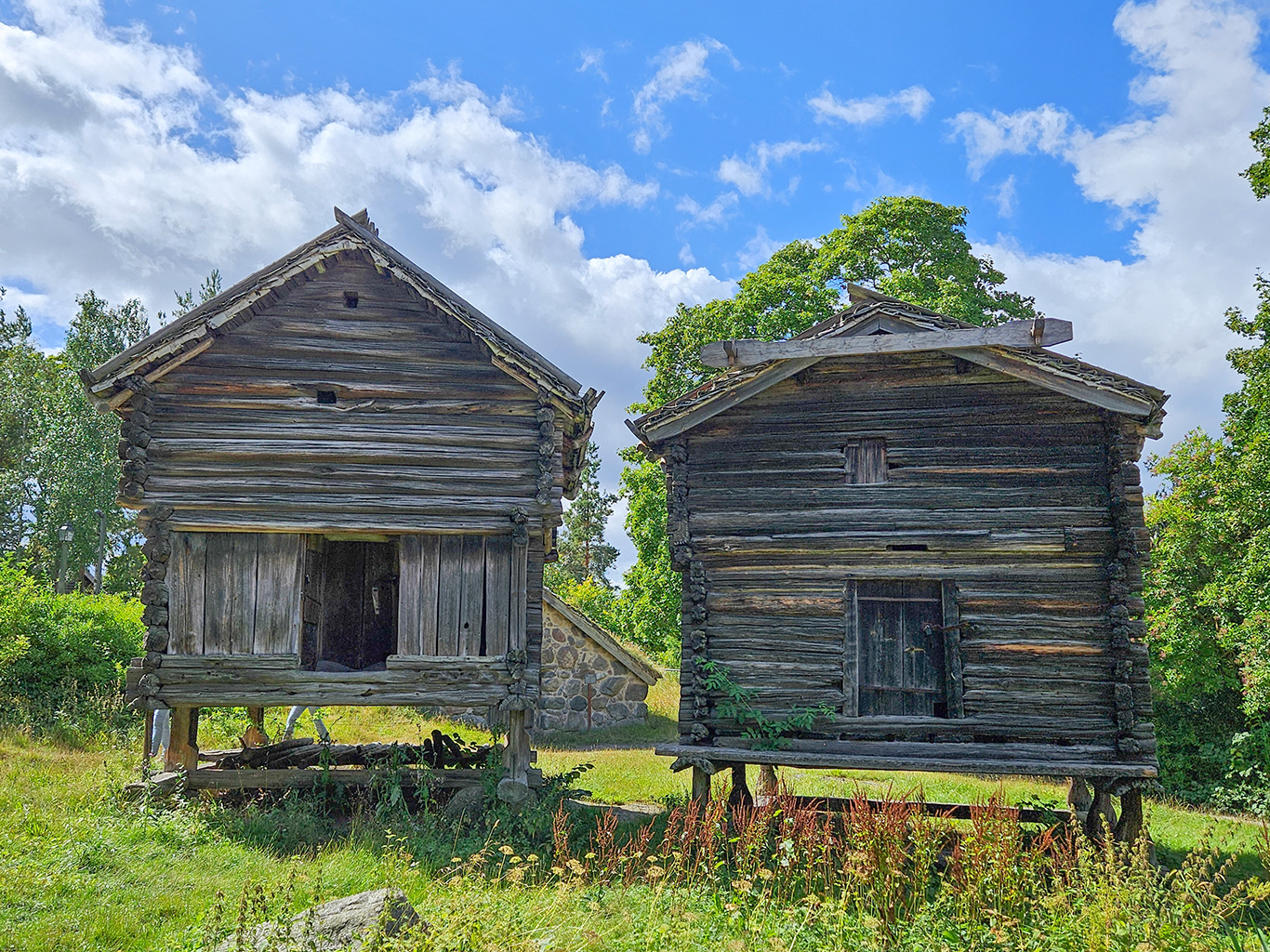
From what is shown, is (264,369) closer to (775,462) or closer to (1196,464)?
(775,462)

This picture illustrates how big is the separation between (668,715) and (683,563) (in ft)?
40.2

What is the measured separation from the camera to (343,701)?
10820 millimetres

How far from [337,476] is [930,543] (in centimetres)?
745

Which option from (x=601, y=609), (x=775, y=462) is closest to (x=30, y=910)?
(x=775, y=462)

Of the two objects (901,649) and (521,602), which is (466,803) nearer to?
(521,602)

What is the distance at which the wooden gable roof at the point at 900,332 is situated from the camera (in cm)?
1030

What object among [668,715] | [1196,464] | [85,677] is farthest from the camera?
[668,715]

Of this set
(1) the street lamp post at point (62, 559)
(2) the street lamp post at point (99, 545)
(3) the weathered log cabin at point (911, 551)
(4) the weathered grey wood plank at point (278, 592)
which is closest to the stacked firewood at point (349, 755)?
(4) the weathered grey wood plank at point (278, 592)

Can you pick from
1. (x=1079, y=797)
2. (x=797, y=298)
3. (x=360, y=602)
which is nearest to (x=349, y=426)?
(x=360, y=602)

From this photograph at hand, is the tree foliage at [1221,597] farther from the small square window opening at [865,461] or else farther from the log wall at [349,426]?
the log wall at [349,426]

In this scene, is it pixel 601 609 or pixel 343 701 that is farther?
pixel 601 609

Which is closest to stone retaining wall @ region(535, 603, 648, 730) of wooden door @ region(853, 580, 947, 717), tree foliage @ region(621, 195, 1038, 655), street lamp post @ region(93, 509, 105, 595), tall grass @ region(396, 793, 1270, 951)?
tree foliage @ region(621, 195, 1038, 655)

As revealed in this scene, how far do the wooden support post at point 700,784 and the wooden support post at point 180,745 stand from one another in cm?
637

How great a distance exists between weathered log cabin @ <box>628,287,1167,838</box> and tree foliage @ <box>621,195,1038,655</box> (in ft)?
36.6
